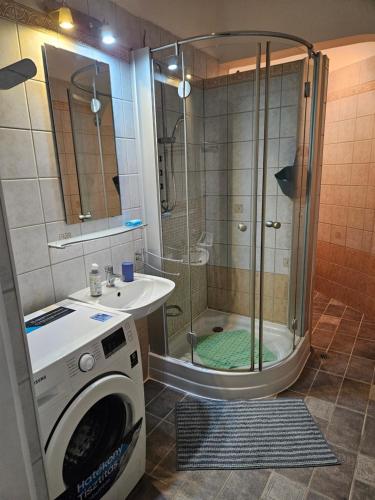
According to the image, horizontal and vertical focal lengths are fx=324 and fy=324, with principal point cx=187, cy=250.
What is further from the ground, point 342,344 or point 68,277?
point 68,277

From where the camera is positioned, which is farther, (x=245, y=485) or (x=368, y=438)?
(x=368, y=438)

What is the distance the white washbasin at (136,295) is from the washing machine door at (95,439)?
0.39 m

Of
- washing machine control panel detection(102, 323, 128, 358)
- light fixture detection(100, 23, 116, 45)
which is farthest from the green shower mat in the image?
light fixture detection(100, 23, 116, 45)

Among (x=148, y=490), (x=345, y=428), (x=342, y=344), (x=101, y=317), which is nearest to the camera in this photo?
(x=101, y=317)

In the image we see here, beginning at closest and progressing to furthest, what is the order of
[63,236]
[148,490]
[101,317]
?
[101,317] → [148,490] → [63,236]

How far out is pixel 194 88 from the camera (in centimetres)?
233

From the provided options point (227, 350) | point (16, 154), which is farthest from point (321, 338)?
point (16, 154)

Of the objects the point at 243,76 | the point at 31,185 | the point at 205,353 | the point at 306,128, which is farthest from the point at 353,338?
the point at 31,185

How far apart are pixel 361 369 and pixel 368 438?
671 millimetres

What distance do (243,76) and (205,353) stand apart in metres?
2.03

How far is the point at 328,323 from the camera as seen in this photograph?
3090mm

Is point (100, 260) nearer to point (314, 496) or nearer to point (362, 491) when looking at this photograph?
point (314, 496)

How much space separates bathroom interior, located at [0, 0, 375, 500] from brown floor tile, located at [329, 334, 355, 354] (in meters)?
0.02

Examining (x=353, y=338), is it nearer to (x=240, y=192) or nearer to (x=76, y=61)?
(x=240, y=192)
